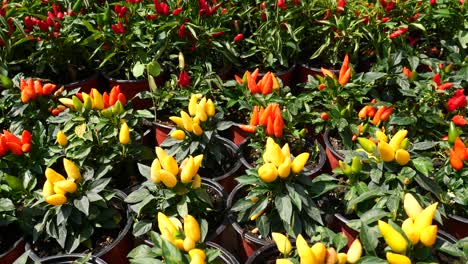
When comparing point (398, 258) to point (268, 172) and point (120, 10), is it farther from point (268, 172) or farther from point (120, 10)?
point (120, 10)

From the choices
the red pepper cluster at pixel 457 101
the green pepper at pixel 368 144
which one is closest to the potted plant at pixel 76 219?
the green pepper at pixel 368 144

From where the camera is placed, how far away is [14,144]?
7.01 feet

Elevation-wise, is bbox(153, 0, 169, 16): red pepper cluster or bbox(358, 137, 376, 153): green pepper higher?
bbox(153, 0, 169, 16): red pepper cluster

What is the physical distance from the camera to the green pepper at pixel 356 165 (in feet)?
6.59

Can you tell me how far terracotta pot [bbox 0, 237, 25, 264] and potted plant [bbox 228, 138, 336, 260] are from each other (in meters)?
0.99

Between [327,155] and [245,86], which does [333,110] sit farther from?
[245,86]

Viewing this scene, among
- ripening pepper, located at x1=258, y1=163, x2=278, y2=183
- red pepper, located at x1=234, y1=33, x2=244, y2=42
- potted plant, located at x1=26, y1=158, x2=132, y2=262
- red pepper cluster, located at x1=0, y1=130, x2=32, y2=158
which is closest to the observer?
ripening pepper, located at x1=258, y1=163, x2=278, y2=183

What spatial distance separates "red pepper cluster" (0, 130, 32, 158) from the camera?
2.12 m

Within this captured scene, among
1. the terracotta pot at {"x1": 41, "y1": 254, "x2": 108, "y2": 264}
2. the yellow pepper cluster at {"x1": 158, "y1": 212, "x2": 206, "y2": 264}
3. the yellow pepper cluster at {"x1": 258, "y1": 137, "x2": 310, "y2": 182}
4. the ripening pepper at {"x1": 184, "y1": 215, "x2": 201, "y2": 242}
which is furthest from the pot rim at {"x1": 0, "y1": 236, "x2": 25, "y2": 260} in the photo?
the yellow pepper cluster at {"x1": 258, "y1": 137, "x2": 310, "y2": 182}

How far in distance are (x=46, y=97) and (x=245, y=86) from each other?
1.18m

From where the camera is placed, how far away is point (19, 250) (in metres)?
2.07

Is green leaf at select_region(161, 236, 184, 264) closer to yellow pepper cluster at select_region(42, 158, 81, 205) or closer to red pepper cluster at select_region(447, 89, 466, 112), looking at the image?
yellow pepper cluster at select_region(42, 158, 81, 205)

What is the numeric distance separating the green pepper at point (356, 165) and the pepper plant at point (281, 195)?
0.12 metres

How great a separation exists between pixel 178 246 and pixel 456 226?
131 centimetres
